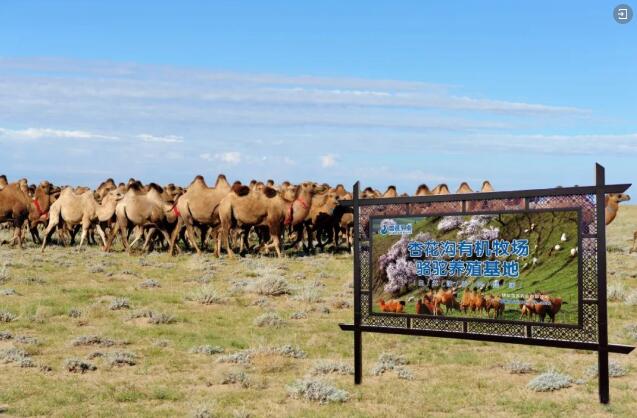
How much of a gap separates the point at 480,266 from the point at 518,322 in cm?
77

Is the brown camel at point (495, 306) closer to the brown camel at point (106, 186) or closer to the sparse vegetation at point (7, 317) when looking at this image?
the sparse vegetation at point (7, 317)

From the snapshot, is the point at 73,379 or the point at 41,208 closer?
the point at 73,379

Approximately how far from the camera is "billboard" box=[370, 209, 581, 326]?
8.64m

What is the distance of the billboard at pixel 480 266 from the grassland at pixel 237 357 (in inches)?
44.2

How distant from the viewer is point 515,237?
353 inches

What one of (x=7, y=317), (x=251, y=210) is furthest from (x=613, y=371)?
(x=251, y=210)

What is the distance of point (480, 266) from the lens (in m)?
9.11

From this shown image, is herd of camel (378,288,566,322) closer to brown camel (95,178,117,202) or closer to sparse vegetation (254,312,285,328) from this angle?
sparse vegetation (254,312,285,328)

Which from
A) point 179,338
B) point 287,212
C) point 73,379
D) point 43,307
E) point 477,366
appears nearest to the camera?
point 73,379

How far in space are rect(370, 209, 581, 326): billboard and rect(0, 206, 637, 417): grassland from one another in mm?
1122

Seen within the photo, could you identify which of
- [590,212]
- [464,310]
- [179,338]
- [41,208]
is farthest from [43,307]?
[41,208]

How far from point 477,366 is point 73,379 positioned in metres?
5.65

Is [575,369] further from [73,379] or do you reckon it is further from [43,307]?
[43,307]

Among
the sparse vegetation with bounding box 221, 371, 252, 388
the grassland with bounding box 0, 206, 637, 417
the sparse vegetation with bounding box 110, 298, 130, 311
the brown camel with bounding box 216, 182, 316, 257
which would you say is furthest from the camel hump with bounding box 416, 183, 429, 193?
the sparse vegetation with bounding box 221, 371, 252, 388
